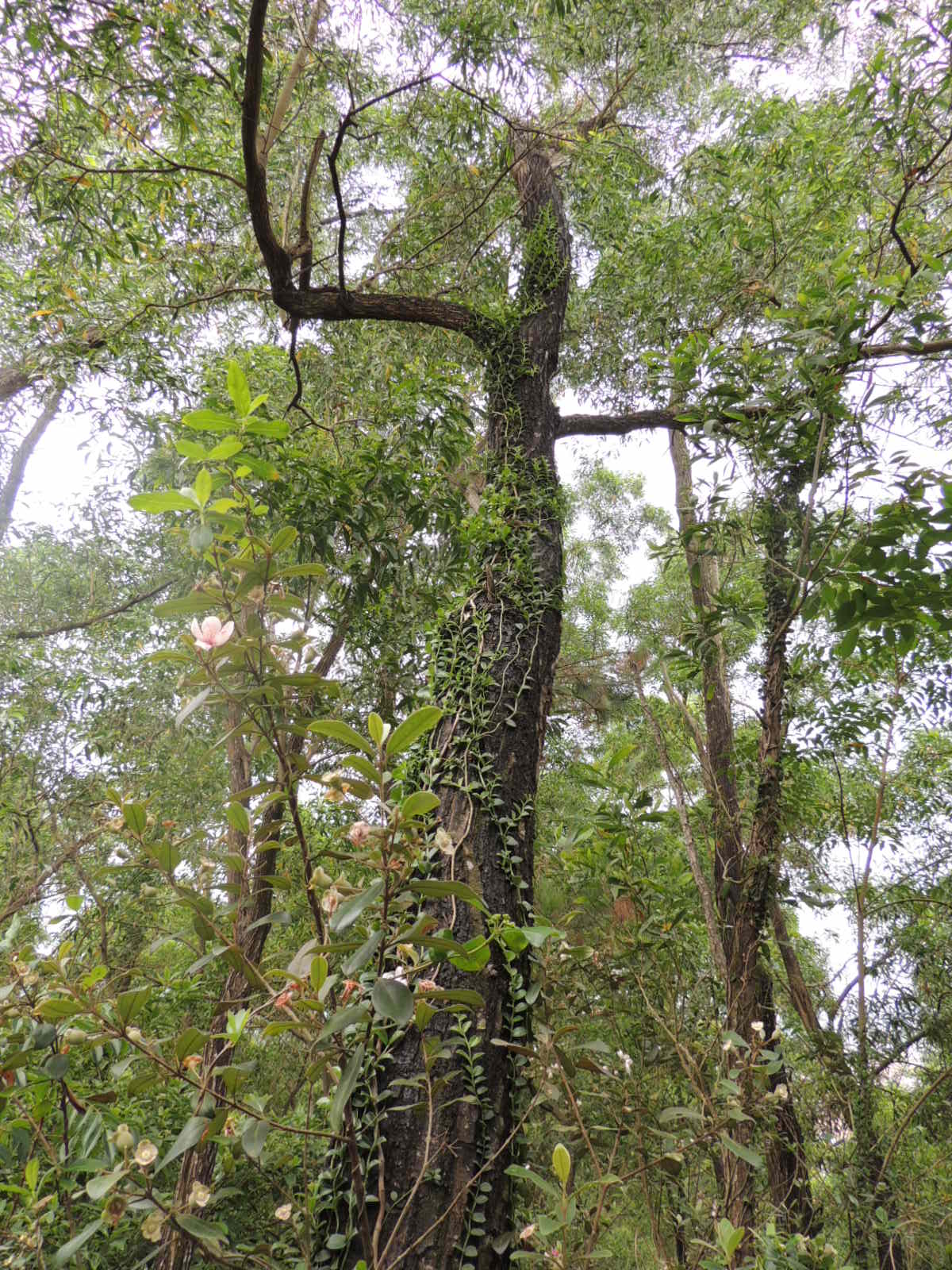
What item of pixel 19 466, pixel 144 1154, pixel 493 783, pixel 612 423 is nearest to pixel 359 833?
pixel 144 1154

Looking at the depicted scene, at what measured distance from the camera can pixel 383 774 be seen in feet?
2.77

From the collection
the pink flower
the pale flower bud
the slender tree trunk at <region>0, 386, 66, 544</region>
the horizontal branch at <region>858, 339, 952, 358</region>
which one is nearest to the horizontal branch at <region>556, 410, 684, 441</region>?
the horizontal branch at <region>858, 339, 952, 358</region>

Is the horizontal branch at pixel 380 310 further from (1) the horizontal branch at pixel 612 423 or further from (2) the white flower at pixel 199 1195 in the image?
(2) the white flower at pixel 199 1195

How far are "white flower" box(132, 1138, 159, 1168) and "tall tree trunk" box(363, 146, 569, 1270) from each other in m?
0.30

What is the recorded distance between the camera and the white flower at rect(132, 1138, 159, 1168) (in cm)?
79

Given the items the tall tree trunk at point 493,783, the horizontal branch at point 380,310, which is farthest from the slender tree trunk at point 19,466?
the tall tree trunk at point 493,783

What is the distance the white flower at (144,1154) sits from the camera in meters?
0.79

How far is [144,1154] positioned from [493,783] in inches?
39.5

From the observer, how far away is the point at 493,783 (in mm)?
1686

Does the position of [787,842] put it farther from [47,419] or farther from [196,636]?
[47,419]

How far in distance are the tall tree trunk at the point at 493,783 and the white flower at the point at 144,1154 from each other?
1.00ft

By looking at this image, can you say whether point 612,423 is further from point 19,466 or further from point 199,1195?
point 19,466

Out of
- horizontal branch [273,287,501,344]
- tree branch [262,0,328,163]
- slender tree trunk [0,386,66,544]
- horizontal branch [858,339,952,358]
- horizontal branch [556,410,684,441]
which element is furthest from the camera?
slender tree trunk [0,386,66,544]

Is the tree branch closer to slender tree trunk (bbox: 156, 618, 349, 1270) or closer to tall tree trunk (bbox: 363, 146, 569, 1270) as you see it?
tall tree trunk (bbox: 363, 146, 569, 1270)
